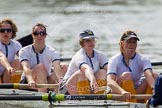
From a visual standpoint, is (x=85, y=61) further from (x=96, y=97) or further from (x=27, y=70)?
(x=96, y=97)

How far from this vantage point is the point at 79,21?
1340 inches

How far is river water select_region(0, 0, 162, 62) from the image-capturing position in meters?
26.5

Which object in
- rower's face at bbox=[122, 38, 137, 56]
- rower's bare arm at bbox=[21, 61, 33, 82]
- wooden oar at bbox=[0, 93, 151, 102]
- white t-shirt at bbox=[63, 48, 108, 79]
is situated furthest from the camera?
rower's bare arm at bbox=[21, 61, 33, 82]

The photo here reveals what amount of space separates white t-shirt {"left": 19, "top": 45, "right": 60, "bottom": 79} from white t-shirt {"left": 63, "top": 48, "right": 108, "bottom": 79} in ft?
2.31

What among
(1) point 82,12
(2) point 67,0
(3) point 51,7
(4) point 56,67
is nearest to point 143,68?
(4) point 56,67

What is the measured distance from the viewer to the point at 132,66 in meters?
10.8

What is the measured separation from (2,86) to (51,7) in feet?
103

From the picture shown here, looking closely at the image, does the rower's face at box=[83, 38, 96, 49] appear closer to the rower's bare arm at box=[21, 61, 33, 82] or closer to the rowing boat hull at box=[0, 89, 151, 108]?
the rower's bare arm at box=[21, 61, 33, 82]

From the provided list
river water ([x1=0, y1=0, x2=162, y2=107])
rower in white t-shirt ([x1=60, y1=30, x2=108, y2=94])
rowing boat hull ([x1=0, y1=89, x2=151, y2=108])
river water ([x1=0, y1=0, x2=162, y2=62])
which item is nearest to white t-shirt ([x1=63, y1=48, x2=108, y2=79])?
rower in white t-shirt ([x1=60, y1=30, x2=108, y2=94])

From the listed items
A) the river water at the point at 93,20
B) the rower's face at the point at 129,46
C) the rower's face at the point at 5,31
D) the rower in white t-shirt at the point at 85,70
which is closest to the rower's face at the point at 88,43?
the rower in white t-shirt at the point at 85,70

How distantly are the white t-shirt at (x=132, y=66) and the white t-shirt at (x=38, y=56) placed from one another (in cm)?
178

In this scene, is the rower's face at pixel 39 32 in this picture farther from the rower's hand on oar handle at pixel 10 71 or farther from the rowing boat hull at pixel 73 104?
the rowing boat hull at pixel 73 104

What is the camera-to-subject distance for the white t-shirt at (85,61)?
11273mm

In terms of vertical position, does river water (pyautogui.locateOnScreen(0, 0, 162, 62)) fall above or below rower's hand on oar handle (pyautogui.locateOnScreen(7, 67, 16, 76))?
above
